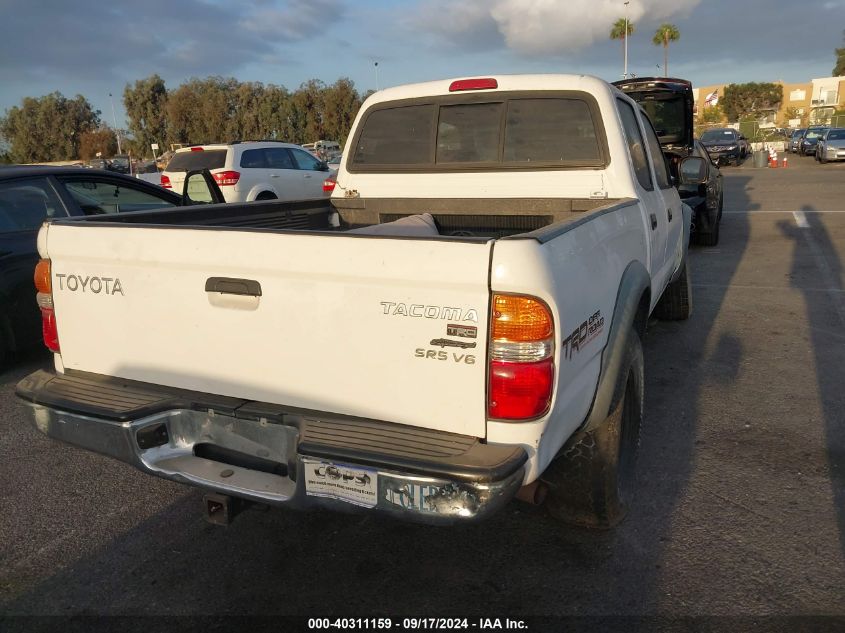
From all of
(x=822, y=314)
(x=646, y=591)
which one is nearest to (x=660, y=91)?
(x=822, y=314)

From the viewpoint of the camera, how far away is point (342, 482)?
2221 millimetres

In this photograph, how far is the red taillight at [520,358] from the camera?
82.5 inches

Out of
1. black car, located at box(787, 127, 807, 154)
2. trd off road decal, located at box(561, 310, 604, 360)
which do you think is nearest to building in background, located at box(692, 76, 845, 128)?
black car, located at box(787, 127, 807, 154)

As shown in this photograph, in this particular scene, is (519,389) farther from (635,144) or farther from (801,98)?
(801,98)

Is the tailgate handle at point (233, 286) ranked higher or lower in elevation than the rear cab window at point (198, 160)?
lower

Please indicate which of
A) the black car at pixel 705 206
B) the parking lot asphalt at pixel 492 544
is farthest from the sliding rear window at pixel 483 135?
the black car at pixel 705 206

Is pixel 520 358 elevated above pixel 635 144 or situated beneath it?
situated beneath

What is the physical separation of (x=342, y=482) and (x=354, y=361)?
41 cm

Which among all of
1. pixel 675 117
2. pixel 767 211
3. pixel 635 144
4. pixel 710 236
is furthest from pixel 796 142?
pixel 635 144

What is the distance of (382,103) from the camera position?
4621 millimetres

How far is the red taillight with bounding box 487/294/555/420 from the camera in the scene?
2.10m

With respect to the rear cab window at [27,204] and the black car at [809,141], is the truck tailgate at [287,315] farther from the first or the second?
the black car at [809,141]

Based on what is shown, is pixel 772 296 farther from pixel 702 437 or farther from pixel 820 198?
pixel 820 198

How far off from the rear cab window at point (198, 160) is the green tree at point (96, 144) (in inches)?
1801
